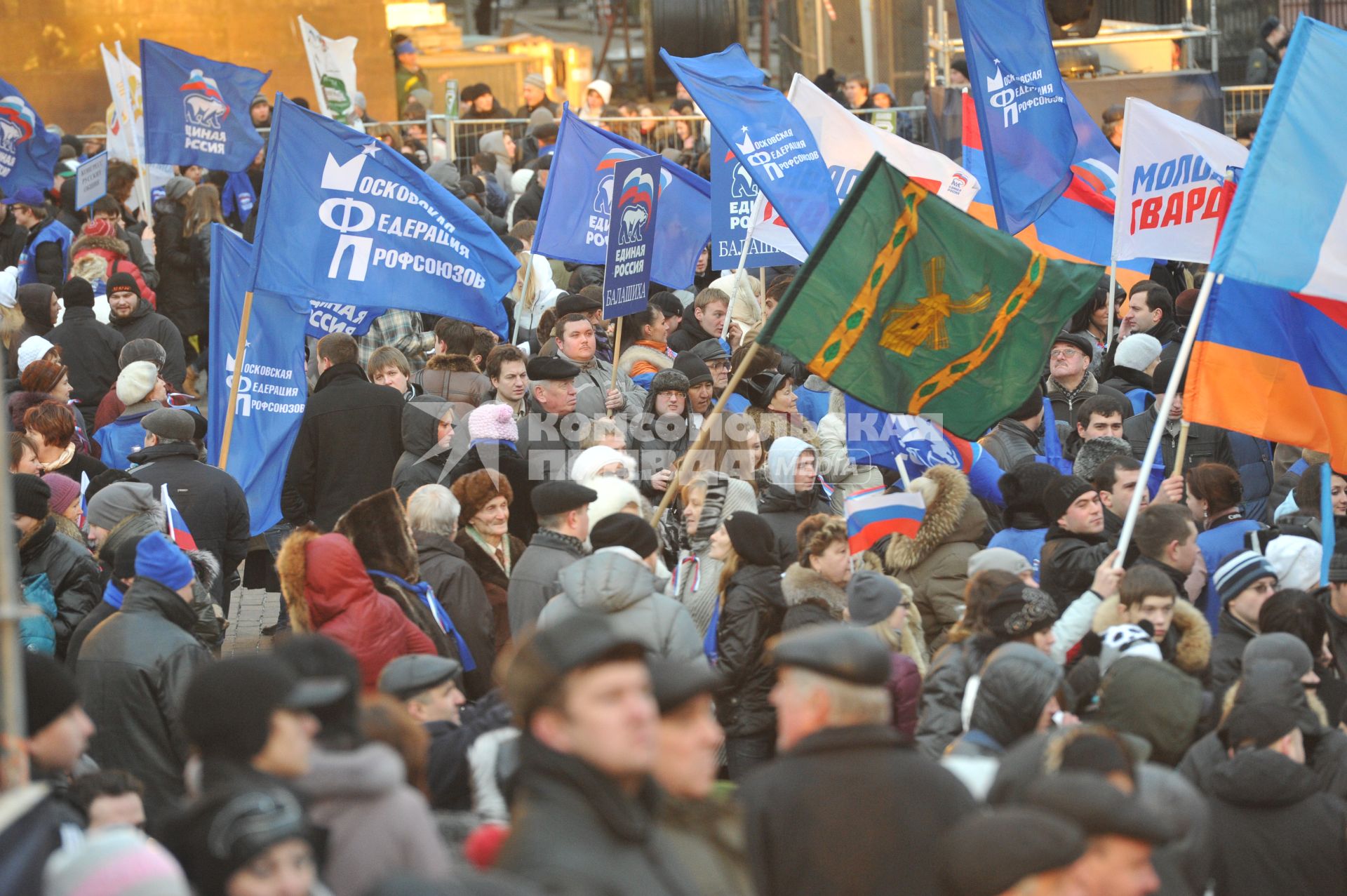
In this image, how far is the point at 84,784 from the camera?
4.95 m

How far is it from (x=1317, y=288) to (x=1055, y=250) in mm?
5941

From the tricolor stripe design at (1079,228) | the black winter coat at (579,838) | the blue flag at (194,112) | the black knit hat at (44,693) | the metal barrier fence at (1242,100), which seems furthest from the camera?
the metal barrier fence at (1242,100)

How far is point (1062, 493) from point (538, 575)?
2153 mm

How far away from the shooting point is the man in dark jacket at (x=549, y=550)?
6.84m

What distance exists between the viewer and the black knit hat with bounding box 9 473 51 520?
23.0 feet

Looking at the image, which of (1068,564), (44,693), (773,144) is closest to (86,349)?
(773,144)

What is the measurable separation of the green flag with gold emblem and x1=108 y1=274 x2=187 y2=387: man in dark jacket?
6.40 metres

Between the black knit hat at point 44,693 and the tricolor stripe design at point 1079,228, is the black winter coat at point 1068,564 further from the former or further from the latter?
the tricolor stripe design at point 1079,228

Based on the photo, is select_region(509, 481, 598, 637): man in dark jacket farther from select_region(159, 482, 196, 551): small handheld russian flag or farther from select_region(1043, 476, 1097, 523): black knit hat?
select_region(1043, 476, 1097, 523): black knit hat

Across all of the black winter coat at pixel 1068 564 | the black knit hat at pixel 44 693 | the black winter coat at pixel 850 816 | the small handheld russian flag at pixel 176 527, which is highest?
the black knit hat at pixel 44 693

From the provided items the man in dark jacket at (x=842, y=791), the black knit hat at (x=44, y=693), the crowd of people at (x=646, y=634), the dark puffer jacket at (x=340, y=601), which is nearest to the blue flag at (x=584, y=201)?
the crowd of people at (x=646, y=634)

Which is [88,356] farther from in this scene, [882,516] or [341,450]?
[882,516]

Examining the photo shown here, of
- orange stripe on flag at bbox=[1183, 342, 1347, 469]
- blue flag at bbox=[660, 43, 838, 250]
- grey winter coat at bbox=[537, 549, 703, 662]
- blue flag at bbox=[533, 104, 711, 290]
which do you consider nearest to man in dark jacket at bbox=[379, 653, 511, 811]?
grey winter coat at bbox=[537, 549, 703, 662]

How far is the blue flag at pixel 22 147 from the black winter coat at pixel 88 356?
4.43 m
